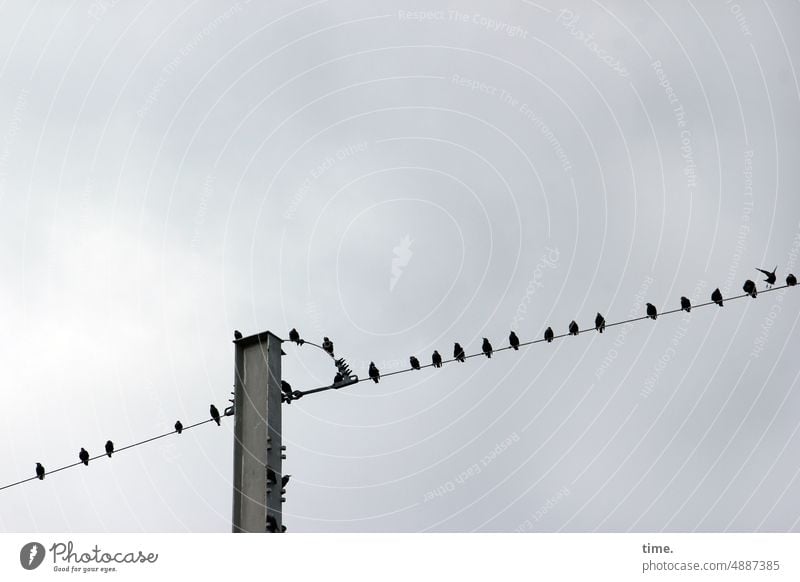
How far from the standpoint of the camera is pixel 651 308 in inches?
1115

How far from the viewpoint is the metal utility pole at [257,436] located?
20.9m

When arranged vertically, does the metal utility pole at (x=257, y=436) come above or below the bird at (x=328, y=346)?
below
